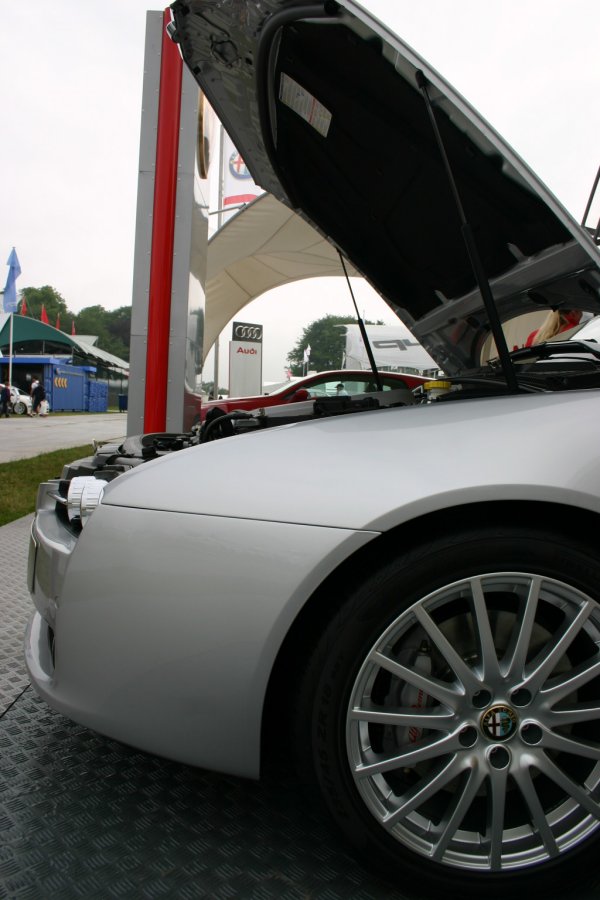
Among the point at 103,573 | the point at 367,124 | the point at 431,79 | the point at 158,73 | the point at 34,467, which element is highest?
the point at 158,73

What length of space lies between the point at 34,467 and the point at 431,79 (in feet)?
25.7

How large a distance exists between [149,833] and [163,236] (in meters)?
4.33

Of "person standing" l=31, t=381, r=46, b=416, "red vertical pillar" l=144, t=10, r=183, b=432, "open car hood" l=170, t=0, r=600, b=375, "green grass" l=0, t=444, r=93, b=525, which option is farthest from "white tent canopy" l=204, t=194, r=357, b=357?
"person standing" l=31, t=381, r=46, b=416

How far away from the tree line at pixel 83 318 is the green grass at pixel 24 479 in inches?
3279

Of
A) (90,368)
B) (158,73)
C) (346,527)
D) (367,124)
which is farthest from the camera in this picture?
(90,368)

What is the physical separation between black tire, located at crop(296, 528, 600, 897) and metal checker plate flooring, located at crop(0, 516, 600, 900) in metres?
0.11

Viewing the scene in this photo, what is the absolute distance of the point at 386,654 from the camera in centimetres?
122

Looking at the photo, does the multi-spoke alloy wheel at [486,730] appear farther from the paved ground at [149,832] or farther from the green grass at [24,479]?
the green grass at [24,479]

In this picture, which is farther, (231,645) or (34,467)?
(34,467)

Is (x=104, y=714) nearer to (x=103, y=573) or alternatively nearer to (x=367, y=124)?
(x=103, y=573)

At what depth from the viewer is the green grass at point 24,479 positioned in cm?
531

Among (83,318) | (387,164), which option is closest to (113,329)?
(83,318)

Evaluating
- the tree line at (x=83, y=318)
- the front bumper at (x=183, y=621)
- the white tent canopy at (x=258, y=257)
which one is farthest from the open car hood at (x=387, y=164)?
the tree line at (x=83, y=318)

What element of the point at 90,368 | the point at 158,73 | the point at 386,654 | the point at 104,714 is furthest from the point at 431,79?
the point at 90,368
